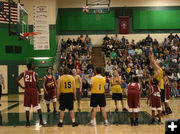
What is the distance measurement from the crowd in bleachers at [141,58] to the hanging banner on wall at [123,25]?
3.75ft

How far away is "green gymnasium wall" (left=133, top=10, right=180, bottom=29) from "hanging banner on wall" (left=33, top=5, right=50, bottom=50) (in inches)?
361

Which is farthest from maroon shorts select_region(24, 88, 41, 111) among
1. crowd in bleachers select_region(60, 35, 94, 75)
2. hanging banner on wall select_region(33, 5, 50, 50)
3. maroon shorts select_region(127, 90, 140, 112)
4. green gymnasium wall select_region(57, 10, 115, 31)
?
green gymnasium wall select_region(57, 10, 115, 31)

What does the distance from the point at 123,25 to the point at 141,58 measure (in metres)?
6.17

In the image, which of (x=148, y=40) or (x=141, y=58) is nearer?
(x=141, y=58)

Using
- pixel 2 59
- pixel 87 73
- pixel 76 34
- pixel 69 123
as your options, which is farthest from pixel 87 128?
pixel 76 34

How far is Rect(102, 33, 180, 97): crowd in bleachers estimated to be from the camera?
16.5m

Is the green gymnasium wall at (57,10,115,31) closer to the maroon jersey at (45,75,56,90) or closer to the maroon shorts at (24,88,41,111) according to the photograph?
the maroon jersey at (45,75,56,90)

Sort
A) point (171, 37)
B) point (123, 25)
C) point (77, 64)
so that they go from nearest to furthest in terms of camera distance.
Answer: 1. point (77, 64)
2. point (171, 37)
3. point (123, 25)

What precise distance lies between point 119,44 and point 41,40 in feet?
23.2

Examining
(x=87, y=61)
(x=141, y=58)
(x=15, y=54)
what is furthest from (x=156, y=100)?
(x=15, y=54)

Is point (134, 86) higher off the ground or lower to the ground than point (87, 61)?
lower

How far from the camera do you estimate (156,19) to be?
24016mm

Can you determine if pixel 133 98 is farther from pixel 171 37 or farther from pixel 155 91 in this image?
pixel 171 37

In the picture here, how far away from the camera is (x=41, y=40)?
68.2 feet
